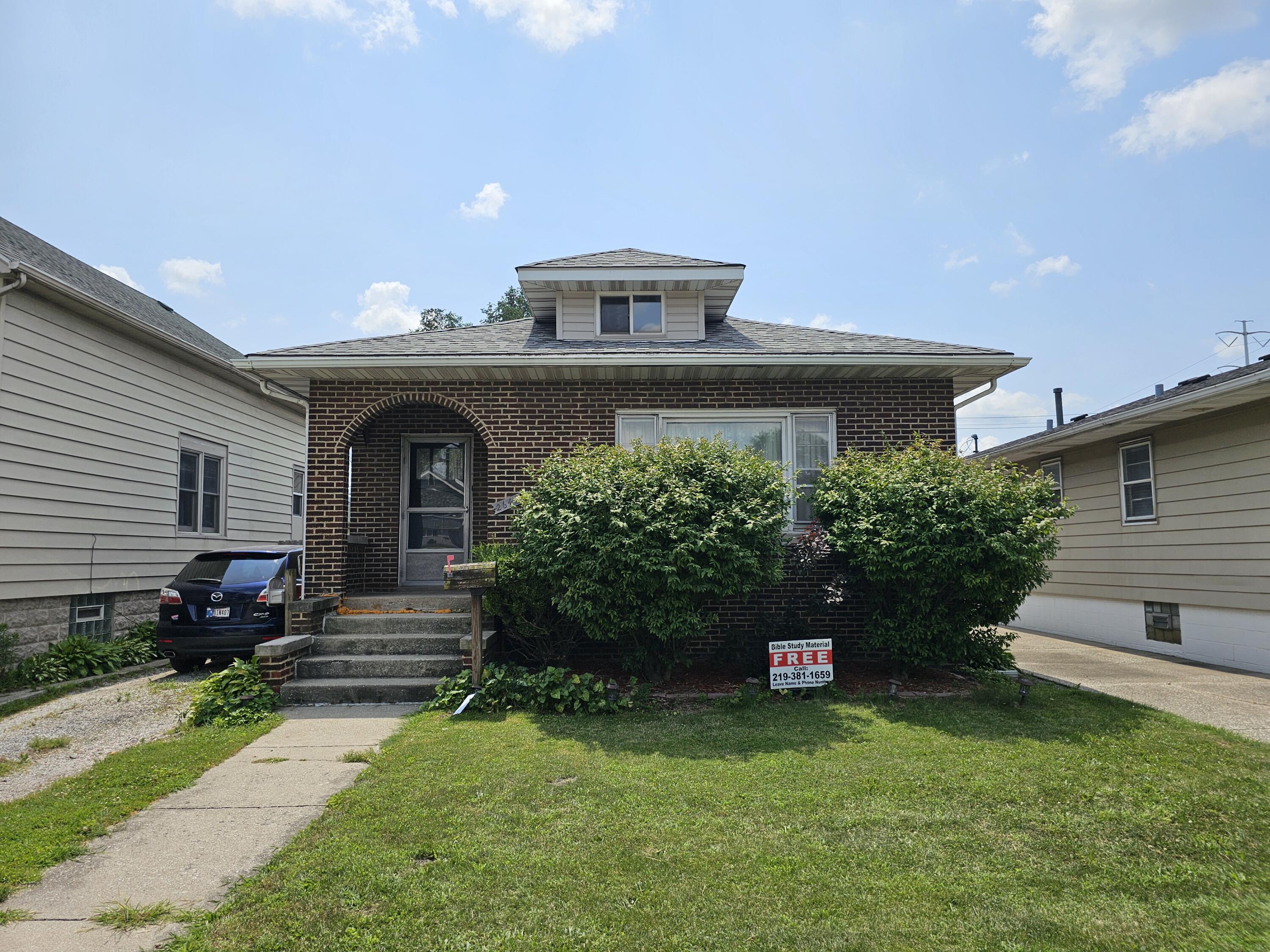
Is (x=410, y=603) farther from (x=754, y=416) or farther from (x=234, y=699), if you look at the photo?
(x=754, y=416)

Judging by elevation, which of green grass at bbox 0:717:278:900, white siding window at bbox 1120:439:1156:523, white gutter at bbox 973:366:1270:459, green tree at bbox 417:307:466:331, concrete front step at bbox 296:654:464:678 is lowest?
green grass at bbox 0:717:278:900

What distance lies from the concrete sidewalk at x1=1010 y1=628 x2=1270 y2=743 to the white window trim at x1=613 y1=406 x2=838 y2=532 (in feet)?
12.9

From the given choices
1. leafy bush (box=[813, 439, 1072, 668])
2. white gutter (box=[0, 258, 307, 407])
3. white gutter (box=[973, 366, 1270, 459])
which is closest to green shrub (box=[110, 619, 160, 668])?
white gutter (box=[0, 258, 307, 407])

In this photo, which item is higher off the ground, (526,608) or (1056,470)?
(1056,470)

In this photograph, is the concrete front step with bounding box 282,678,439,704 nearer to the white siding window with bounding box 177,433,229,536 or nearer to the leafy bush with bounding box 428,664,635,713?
the leafy bush with bounding box 428,664,635,713

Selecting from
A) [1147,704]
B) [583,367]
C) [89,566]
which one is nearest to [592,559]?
[583,367]

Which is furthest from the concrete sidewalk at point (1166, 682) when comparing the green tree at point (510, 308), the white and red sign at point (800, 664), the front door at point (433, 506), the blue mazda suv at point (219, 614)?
the green tree at point (510, 308)

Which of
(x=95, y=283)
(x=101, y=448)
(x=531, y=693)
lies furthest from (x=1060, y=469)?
(x=95, y=283)

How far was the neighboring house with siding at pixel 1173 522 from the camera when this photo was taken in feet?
30.0

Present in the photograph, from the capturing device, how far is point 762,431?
29.3ft

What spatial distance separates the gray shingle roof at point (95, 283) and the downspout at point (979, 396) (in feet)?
37.4

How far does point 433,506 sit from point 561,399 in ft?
8.92

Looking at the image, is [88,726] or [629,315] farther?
[629,315]

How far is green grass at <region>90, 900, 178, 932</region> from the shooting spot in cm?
303
